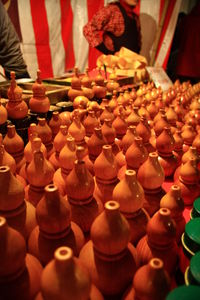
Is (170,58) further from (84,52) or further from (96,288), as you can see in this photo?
(96,288)

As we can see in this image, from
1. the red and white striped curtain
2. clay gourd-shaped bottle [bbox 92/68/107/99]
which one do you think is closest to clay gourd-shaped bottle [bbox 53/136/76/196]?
clay gourd-shaped bottle [bbox 92/68/107/99]

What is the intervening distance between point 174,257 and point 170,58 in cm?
523

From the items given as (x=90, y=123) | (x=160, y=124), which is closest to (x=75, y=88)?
(x=90, y=123)

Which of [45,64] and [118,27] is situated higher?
[118,27]

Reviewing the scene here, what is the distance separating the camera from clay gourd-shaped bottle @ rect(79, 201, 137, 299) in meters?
0.52

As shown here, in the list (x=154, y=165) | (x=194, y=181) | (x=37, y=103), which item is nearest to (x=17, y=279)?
(x=154, y=165)

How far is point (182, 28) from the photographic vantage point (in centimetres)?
467

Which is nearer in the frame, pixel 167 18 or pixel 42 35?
pixel 42 35

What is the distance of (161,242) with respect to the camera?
2.01ft

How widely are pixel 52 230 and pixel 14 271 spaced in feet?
0.39

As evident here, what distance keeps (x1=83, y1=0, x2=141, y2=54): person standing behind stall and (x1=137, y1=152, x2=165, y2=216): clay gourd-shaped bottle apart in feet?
10.9

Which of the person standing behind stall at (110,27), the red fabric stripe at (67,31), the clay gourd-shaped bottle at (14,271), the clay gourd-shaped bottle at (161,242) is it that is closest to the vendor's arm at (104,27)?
the person standing behind stall at (110,27)

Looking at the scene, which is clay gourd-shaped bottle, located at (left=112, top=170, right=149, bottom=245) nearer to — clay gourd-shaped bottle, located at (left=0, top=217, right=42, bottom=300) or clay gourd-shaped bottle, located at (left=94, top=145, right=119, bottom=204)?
clay gourd-shaped bottle, located at (left=94, top=145, right=119, bottom=204)

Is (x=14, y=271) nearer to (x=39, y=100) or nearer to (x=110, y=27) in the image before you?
→ (x=39, y=100)
